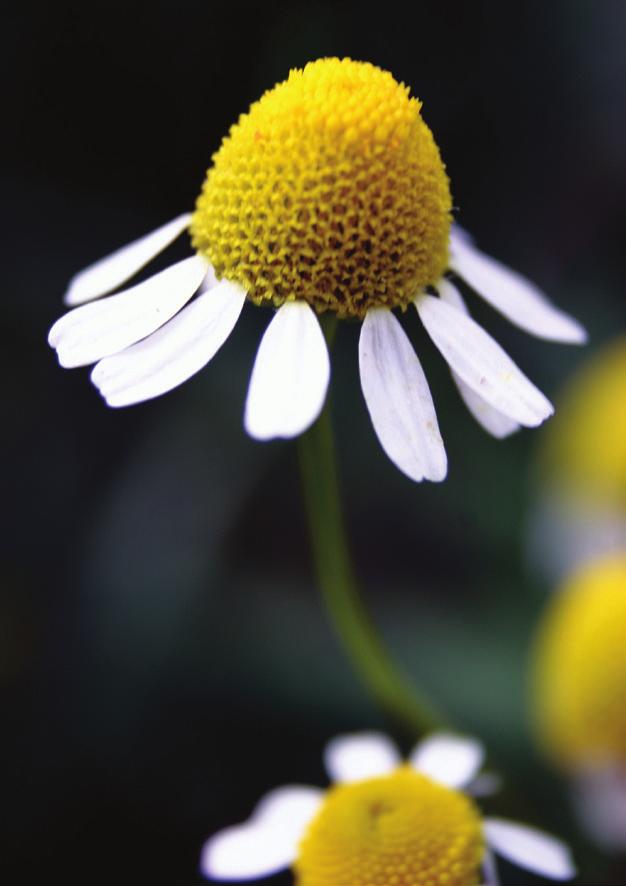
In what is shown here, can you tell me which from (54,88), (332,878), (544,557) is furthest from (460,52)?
Result: (332,878)

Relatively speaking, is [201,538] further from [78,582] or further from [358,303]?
[358,303]

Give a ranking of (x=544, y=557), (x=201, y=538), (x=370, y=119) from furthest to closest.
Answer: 1. (x=201, y=538)
2. (x=544, y=557)
3. (x=370, y=119)

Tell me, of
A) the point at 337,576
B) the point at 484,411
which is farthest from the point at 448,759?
the point at 484,411

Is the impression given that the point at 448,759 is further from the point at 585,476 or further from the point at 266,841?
the point at 585,476

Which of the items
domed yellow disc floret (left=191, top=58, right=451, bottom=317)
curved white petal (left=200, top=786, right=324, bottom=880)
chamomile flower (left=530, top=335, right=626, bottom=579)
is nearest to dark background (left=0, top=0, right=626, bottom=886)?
chamomile flower (left=530, top=335, right=626, bottom=579)

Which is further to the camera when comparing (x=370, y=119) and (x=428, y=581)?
(x=428, y=581)

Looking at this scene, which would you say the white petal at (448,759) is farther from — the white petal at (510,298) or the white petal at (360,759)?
the white petal at (510,298)

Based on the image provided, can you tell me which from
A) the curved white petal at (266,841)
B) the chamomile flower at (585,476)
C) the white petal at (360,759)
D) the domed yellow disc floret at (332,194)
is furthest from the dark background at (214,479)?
the domed yellow disc floret at (332,194)
